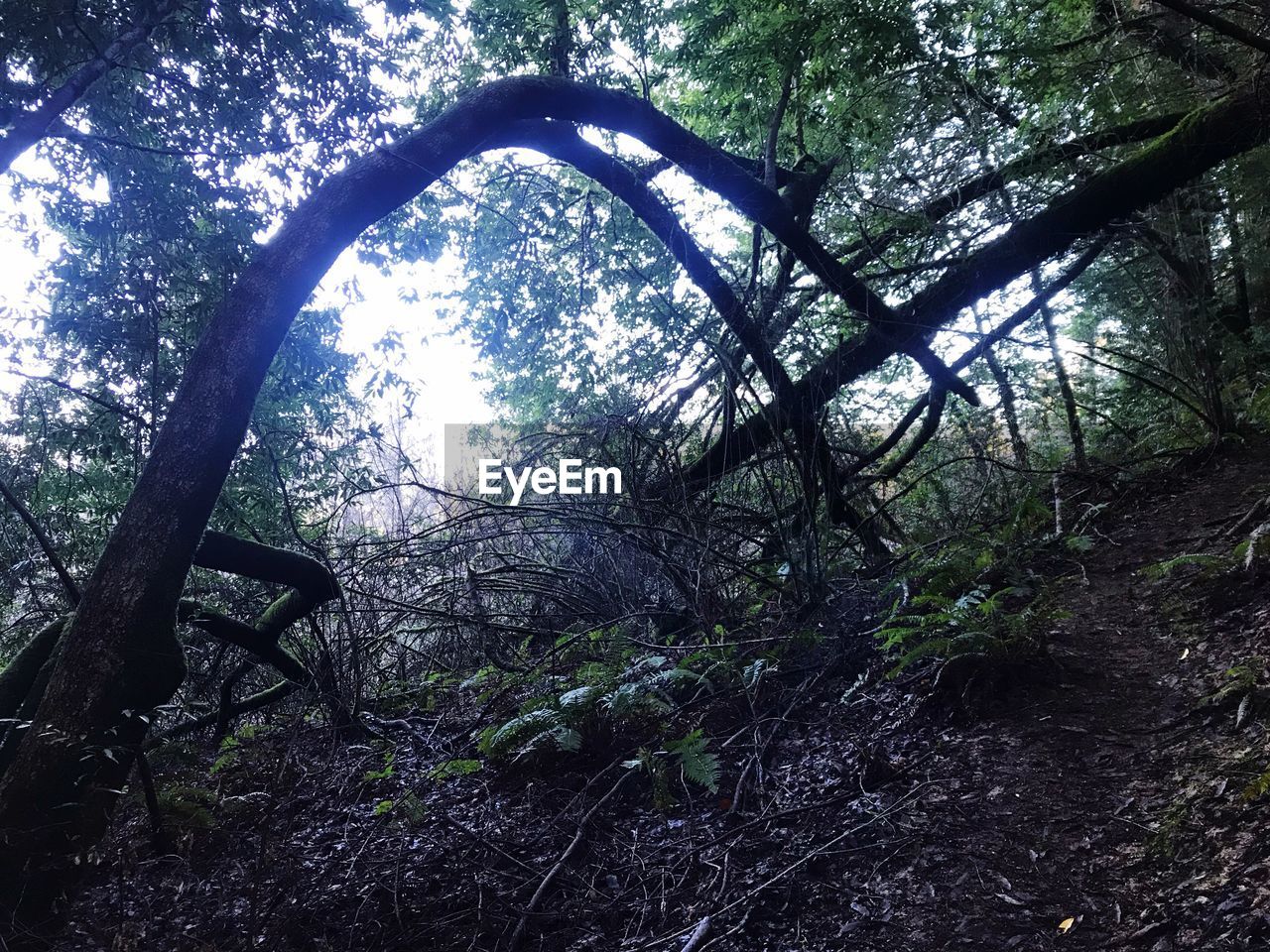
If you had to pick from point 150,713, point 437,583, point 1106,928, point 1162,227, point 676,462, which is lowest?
point 1106,928

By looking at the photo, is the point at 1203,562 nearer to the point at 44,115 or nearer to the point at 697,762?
the point at 697,762

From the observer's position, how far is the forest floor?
2336mm

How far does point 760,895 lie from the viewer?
2.66m

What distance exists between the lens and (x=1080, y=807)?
2.71 m

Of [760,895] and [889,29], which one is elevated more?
[889,29]

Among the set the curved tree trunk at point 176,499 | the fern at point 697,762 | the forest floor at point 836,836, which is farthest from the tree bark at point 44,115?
the fern at point 697,762

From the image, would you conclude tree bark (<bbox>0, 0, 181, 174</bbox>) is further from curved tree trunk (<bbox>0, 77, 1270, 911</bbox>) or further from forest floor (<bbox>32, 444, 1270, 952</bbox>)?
forest floor (<bbox>32, 444, 1270, 952</bbox>)

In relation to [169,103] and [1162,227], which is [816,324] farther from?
[169,103]

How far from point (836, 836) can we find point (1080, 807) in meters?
0.95

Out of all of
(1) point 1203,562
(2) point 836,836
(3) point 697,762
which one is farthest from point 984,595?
(3) point 697,762

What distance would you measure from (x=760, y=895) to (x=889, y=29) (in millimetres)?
5973

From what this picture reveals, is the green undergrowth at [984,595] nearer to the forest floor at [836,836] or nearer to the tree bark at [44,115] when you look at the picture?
the forest floor at [836,836]

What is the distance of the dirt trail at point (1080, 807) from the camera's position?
86.9 inches

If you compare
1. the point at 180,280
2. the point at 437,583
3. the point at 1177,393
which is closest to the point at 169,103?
the point at 180,280
